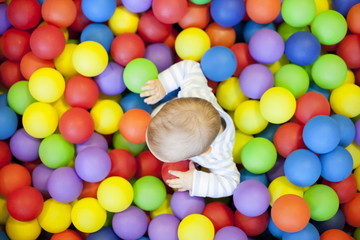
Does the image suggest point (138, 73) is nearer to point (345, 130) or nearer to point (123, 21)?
point (123, 21)

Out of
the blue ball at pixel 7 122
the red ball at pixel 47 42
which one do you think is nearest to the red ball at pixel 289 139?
the red ball at pixel 47 42

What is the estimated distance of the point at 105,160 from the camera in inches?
58.1

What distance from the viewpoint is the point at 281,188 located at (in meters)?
1.48

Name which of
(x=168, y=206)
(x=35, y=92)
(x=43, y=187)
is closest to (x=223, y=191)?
(x=168, y=206)

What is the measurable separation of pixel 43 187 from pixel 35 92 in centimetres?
35

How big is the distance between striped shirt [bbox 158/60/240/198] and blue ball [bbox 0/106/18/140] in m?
0.57

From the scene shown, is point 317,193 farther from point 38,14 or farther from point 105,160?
point 38,14

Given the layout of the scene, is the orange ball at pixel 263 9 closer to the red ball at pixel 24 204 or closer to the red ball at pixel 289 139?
the red ball at pixel 289 139

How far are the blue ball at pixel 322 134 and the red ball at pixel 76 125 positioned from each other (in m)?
0.77

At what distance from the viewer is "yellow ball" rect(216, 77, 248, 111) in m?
1.71

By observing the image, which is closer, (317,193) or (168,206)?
(317,193)

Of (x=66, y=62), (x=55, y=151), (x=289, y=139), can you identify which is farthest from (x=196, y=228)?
(x=66, y=62)

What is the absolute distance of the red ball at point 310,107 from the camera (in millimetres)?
1493

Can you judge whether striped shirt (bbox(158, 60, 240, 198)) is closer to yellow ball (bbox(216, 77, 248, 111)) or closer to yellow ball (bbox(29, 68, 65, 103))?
yellow ball (bbox(216, 77, 248, 111))
